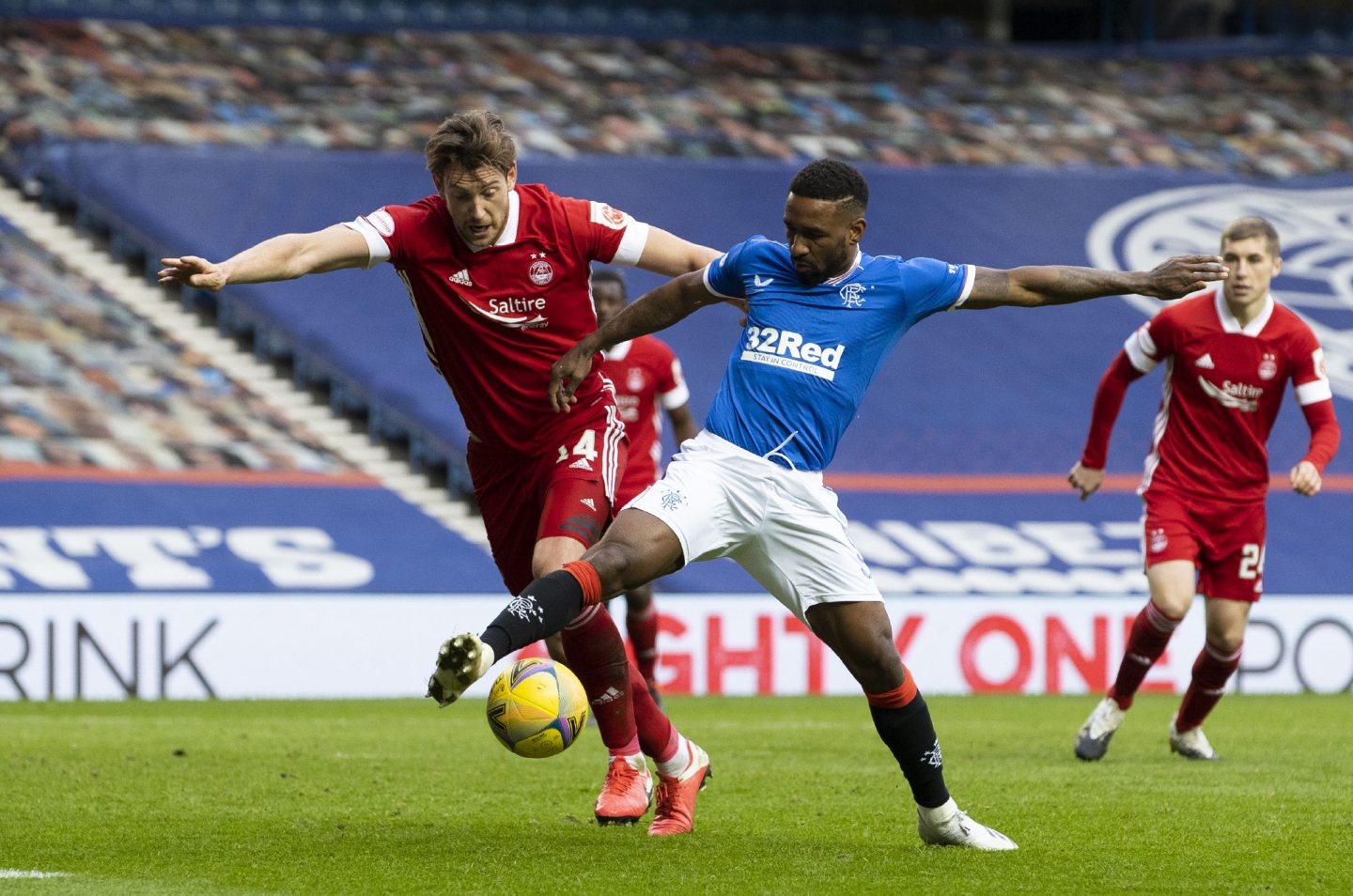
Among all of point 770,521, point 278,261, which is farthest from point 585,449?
point 278,261

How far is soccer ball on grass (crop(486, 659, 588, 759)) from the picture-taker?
18.9 feet

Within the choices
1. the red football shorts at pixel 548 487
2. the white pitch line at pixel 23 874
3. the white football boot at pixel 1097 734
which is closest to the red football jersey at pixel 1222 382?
the white football boot at pixel 1097 734

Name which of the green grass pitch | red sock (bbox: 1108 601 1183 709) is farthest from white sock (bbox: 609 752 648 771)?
red sock (bbox: 1108 601 1183 709)

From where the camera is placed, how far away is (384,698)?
14.9 metres

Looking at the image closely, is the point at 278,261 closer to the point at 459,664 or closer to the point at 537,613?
the point at 537,613

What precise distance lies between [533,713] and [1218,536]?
15.8 ft

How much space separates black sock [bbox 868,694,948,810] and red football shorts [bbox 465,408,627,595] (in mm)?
1202

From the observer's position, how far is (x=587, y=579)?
578 centimetres

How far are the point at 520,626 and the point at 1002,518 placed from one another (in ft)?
43.1

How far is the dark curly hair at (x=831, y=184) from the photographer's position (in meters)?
6.02

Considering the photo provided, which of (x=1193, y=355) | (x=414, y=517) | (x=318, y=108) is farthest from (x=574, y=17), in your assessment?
(x=1193, y=355)

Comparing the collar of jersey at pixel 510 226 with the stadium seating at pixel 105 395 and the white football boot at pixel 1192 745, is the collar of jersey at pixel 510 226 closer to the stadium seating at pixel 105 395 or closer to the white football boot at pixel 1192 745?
the white football boot at pixel 1192 745

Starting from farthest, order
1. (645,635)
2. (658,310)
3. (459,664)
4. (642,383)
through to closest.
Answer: (645,635) < (642,383) < (658,310) < (459,664)

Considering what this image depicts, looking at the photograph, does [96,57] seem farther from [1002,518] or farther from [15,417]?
[1002,518]
